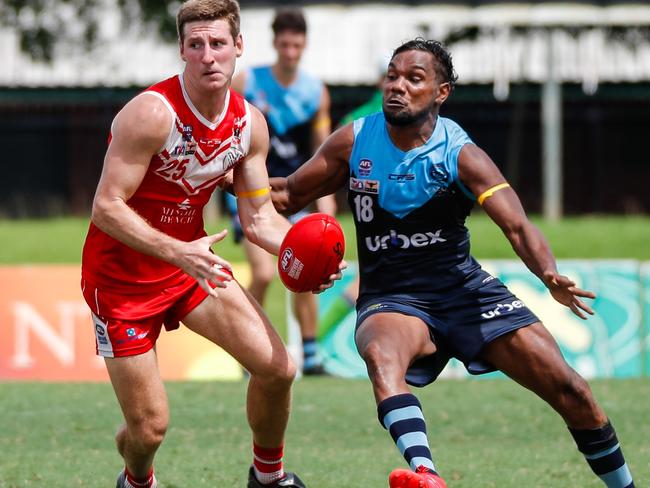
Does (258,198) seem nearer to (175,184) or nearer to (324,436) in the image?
(175,184)

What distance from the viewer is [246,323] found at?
5793 mm

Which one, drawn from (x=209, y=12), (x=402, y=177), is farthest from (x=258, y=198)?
(x=209, y=12)

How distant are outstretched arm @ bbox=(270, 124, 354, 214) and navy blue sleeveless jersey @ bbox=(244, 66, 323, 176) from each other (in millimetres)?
3738

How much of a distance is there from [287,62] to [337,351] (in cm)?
256

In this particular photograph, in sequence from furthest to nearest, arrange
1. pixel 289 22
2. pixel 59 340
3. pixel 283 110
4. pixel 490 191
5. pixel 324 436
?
pixel 59 340 < pixel 283 110 < pixel 289 22 < pixel 324 436 < pixel 490 191

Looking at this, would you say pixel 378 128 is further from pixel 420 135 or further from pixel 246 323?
pixel 246 323

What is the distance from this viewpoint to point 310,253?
562 cm

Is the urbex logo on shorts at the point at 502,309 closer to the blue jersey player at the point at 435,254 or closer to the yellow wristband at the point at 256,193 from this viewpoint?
the blue jersey player at the point at 435,254

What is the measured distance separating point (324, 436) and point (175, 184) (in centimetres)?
280

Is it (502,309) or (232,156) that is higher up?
(232,156)

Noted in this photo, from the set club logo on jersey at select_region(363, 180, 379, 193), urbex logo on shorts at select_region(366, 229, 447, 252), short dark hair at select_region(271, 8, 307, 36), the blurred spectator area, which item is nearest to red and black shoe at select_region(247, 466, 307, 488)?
urbex logo on shorts at select_region(366, 229, 447, 252)

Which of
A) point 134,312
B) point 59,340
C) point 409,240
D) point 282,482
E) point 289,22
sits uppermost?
point 289,22

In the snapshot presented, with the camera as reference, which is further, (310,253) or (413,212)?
(413,212)

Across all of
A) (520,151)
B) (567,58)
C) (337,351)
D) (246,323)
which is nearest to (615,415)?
(337,351)
